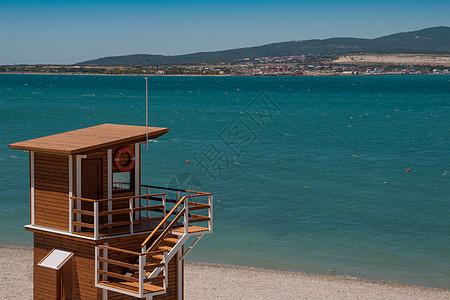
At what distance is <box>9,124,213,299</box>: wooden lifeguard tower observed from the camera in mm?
17750

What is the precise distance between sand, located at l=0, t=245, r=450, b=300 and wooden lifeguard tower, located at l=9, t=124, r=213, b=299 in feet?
24.1

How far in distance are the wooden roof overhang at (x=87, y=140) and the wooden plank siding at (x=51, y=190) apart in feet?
1.28

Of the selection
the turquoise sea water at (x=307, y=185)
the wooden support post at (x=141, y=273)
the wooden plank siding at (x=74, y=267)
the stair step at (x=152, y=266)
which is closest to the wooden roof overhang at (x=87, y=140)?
the wooden plank siding at (x=74, y=267)

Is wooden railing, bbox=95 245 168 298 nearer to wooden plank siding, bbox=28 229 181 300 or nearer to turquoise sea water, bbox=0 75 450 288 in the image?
wooden plank siding, bbox=28 229 181 300

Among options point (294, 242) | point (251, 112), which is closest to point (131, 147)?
point (294, 242)

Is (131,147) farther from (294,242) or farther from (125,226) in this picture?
(294,242)

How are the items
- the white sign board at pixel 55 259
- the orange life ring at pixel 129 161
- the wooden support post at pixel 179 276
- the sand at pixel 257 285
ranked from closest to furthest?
the white sign board at pixel 55 259 → the orange life ring at pixel 129 161 → the wooden support post at pixel 179 276 → the sand at pixel 257 285

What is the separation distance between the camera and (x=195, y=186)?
49.6 metres

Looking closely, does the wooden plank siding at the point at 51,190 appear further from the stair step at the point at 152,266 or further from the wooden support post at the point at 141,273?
the stair step at the point at 152,266

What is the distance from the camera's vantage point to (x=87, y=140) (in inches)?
723

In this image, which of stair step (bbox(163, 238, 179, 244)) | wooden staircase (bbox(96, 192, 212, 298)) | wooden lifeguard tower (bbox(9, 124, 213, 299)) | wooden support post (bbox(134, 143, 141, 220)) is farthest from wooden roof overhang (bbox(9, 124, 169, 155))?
stair step (bbox(163, 238, 179, 244))

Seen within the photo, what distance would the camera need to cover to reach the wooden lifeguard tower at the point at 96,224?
17750mm

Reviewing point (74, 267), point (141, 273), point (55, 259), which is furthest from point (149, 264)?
point (55, 259)

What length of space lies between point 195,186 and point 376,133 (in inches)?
1650
